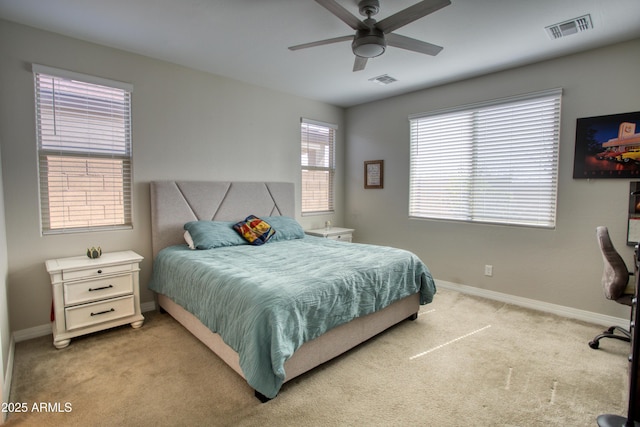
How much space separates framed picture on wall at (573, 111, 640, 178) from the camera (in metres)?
2.95

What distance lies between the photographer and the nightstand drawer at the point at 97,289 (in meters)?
2.67

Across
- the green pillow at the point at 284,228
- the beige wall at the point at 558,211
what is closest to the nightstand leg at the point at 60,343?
the green pillow at the point at 284,228

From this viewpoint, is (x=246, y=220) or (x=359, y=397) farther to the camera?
(x=246, y=220)

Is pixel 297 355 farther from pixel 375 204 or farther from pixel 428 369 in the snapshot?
pixel 375 204

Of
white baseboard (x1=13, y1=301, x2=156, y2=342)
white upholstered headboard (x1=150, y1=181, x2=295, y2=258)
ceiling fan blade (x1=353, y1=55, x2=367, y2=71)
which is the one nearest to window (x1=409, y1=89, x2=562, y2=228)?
ceiling fan blade (x1=353, y1=55, x2=367, y2=71)

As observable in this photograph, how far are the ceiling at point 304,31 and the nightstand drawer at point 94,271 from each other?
2069mm

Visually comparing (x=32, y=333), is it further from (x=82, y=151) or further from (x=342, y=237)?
(x=342, y=237)

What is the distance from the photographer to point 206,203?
3791mm

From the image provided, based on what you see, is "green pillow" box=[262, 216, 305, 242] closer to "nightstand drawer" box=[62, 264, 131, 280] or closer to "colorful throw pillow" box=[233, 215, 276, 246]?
"colorful throw pillow" box=[233, 215, 276, 246]

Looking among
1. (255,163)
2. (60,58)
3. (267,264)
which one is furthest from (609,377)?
(60,58)

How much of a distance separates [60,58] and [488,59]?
13.6 ft

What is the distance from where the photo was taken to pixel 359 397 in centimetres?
205

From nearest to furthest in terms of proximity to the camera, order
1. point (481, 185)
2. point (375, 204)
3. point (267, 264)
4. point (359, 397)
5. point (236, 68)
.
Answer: point (359, 397)
point (267, 264)
point (236, 68)
point (481, 185)
point (375, 204)

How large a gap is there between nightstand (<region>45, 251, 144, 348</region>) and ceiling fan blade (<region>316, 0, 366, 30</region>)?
265cm
